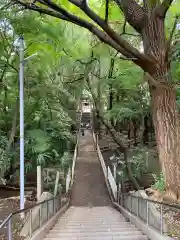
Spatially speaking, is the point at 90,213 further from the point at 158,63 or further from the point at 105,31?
the point at 105,31

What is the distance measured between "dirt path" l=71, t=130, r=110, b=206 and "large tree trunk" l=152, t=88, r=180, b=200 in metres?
6.19

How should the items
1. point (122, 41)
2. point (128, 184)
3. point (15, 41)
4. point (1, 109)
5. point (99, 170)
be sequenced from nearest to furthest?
point (122, 41) < point (15, 41) < point (1, 109) < point (128, 184) < point (99, 170)

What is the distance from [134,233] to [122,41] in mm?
4349

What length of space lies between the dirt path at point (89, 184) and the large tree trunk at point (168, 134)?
20.3ft

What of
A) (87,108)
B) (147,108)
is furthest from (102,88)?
(87,108)

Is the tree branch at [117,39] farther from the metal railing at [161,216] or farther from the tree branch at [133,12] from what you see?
the metal railing at [161,216]

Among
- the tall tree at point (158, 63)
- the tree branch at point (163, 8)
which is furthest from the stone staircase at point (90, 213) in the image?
the tree branch at point (163, 8)

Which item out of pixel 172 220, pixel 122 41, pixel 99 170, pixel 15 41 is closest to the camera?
pixel 172 220

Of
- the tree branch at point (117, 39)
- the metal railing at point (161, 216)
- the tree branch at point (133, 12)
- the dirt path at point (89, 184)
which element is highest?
the tree branch at point (133, 12)

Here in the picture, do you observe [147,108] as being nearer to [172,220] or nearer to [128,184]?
[128,184]

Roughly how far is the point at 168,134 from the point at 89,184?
8726 millimetres

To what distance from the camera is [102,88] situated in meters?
18.3

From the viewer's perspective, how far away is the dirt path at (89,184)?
13.7 m

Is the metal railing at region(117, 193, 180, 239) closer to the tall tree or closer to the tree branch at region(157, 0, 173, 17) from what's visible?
the tall tree
